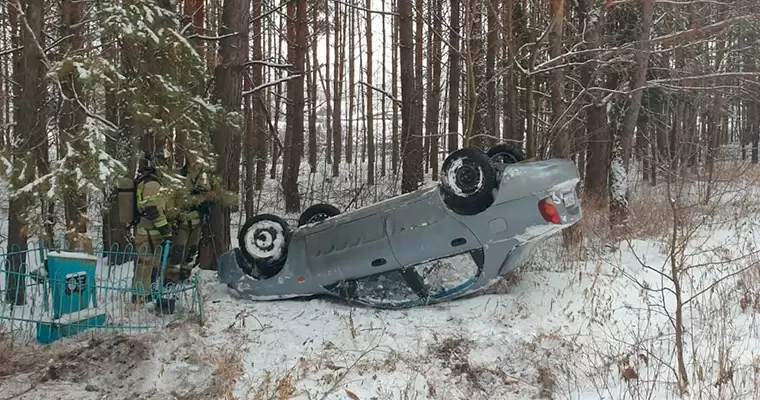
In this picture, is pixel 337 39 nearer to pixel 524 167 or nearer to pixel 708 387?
pixel 524 167

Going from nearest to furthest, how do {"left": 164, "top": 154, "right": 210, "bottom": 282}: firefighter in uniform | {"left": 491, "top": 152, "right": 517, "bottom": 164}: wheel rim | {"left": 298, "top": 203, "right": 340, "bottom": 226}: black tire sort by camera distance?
{"left": 164, "top": 154, "right": 210, "bottom": 282}: firefighter in uniform < {"left": 491, "top": 152, "right": 517, "bottom": 164}: wheel rim < {"left": 298, "top": 203, "right": 340, "bottom": 226}: black tire

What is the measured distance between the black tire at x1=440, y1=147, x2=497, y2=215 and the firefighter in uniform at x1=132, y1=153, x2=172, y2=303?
2.89 m

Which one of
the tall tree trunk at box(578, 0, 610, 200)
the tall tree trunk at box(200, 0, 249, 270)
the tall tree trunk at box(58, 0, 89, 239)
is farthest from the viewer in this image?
the tall tree trunk at box(578, 0, 610, 200)

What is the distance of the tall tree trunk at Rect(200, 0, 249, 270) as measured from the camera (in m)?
7.23

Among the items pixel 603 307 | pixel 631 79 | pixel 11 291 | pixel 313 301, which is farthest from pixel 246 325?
pixel 631 79

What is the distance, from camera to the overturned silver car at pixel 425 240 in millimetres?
5012

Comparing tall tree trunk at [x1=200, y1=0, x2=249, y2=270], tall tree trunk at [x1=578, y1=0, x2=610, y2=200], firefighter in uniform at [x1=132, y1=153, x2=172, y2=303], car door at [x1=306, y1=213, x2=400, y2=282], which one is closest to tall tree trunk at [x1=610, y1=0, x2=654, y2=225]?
tall tree trunk at [x1=578, y1=0, x2=610, y2=200]

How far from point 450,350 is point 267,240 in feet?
7.40

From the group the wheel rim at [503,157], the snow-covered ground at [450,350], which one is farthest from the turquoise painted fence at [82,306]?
the wheel rim at [503,157]

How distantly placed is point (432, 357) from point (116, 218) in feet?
18.5

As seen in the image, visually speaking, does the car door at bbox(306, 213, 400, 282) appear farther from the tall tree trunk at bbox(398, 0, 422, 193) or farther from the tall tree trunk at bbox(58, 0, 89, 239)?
the tall tree trunk at bbox(398, 0, 422, 193)

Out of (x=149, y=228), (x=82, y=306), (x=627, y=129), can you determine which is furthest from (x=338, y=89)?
(x=82, y=306)

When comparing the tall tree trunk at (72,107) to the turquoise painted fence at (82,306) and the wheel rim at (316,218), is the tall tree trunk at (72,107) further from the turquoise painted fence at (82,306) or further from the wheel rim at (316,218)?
the wheel rim at (316,218)

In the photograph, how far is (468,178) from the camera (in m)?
5.08
